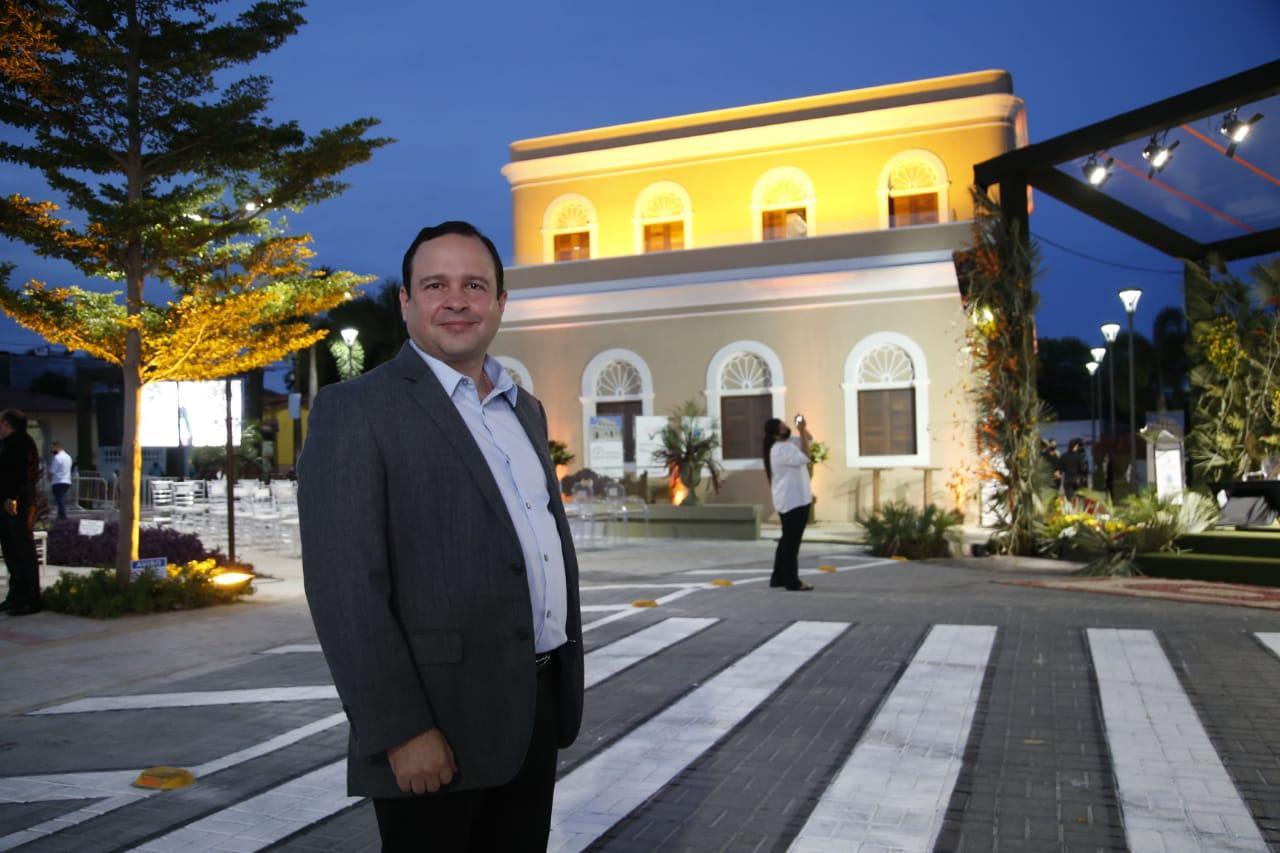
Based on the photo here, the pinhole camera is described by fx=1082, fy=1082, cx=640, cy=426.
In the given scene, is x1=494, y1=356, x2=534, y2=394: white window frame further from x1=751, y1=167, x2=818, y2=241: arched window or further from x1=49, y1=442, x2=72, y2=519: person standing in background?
x1=49, y1=442, x2=72, y2=519: person standing in background

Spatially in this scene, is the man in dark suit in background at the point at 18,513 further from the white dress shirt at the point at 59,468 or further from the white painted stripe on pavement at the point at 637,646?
the white dress shirt at the point at 59,468

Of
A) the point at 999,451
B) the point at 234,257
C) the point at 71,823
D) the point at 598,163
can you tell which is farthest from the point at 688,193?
the point at 71,823

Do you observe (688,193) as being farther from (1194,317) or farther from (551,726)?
(551,726)

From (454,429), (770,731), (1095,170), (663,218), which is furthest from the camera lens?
(663,218)

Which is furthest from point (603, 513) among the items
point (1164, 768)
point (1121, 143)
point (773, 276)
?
point (1164, 768)

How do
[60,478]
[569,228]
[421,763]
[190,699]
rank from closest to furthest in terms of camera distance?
[421,763] → [190,699] → [60,478] → [569,228]

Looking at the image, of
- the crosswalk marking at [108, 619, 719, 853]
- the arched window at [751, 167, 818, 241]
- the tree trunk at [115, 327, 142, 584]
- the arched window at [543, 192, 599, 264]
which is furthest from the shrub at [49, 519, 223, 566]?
the arched window at [751, 167, 818, 241]

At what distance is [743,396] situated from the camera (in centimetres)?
2470

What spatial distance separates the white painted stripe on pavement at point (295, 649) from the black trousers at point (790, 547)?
4893mm

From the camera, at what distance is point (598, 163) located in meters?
28.3

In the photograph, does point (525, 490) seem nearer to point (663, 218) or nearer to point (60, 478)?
point (60, 478)

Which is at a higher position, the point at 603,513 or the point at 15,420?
the point at 15,420

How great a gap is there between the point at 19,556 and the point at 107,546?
5538 millimetres

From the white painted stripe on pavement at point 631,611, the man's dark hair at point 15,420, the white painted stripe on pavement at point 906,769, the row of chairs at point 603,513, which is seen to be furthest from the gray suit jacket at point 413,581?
the row of chairs at point 603,513
